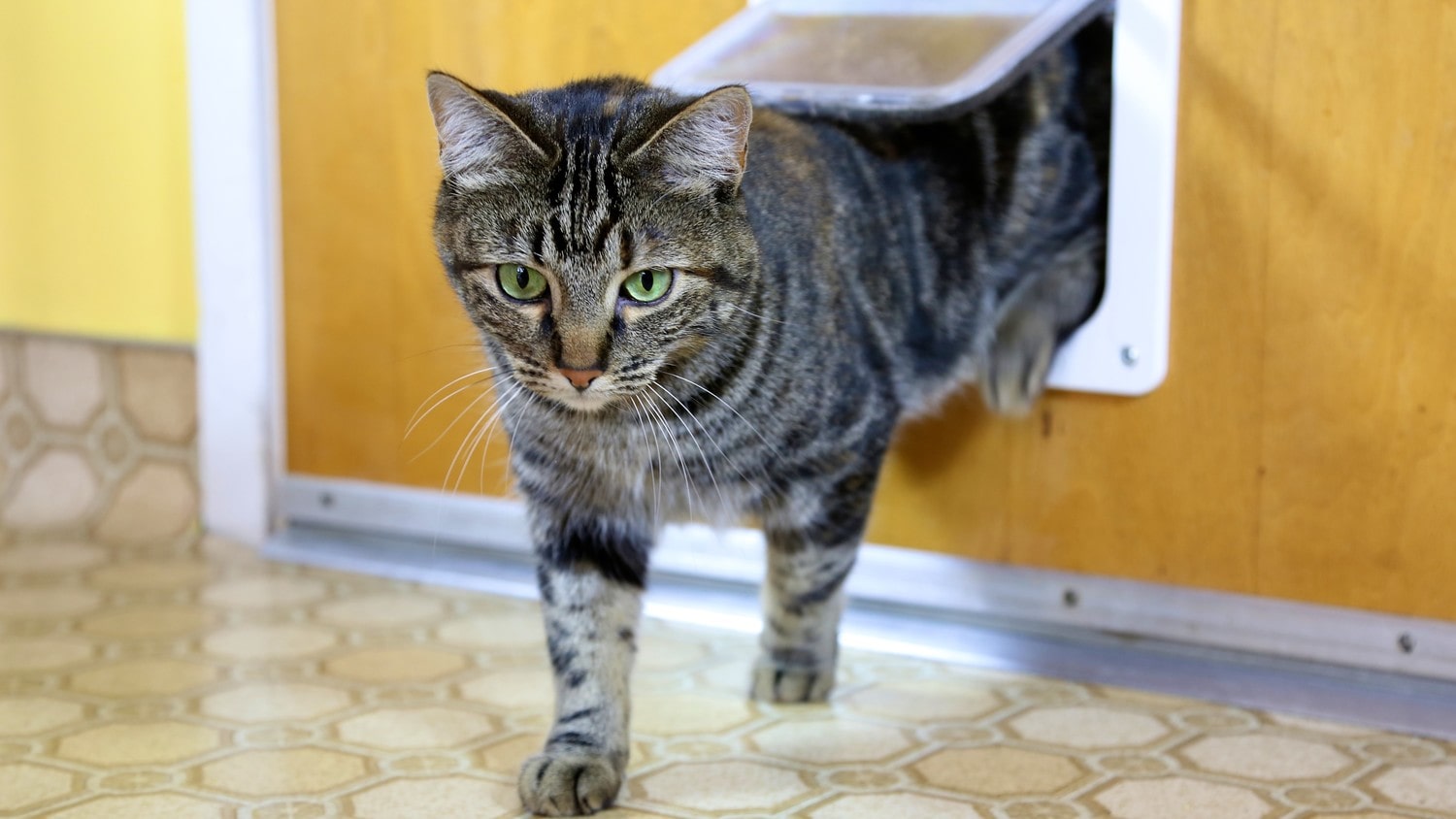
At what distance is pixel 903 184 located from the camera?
5.87 ft

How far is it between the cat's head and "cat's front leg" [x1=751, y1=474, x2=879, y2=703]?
320 mm

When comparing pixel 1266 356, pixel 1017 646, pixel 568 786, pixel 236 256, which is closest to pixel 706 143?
pixel 568 786

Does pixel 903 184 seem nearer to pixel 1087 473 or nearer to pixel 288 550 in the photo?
pixel 1087 473

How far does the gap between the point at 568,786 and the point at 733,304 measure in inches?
19.7

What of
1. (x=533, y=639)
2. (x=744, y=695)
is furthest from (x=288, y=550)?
(x=744, y=695)

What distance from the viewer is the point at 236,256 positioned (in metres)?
2.40

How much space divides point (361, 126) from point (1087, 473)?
1249mm

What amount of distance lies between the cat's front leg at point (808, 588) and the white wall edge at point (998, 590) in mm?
116

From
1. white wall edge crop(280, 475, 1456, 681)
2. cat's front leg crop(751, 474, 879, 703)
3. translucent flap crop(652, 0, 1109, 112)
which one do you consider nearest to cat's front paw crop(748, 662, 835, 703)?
cat's front leg crop(751, 474, 879, 703)

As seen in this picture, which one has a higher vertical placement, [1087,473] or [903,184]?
[903,184]

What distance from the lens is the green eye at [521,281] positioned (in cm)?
136

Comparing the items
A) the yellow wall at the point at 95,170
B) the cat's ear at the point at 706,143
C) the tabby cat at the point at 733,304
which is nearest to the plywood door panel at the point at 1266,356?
the tabby cat at the point at 733,304

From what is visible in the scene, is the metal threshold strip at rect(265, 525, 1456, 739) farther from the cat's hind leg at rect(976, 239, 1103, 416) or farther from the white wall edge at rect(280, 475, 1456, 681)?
the cat's hind leg at rect(976, 239, 1103, 416)

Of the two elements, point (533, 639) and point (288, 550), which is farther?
point (288, 550)
